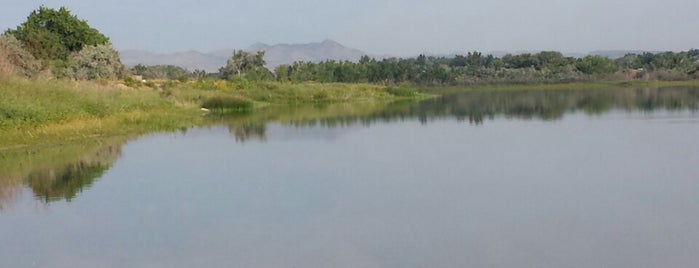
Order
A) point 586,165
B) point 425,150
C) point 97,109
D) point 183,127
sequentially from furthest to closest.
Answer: point 183,127, point 97,109, point 425,150, point 586,165

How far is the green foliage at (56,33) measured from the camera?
132ft

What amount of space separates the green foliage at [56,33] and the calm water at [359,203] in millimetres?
25492

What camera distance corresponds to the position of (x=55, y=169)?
12492 mm

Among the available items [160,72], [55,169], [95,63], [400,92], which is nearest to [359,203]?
[55,169]

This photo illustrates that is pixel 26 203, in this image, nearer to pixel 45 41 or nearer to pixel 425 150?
pixel 425 150

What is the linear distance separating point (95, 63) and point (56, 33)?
670cm

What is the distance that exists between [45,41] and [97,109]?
874 inches

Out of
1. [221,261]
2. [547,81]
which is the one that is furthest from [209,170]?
[547,81]

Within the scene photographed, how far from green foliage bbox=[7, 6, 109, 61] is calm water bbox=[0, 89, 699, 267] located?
25492 millimetres

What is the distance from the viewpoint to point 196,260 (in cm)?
691

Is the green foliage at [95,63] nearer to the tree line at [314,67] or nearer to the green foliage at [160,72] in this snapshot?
the tree line at [314,67]

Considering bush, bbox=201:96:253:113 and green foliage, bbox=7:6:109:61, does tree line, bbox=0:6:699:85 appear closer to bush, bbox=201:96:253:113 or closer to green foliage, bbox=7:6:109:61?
green foliage, bbox=7:6:109:61

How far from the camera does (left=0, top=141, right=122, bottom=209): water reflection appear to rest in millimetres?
10578

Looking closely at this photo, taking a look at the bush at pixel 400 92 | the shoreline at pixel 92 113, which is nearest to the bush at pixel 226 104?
the shoreline at pixel 92 113
